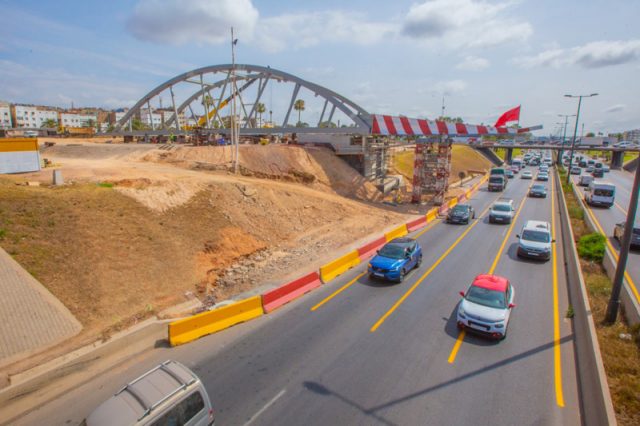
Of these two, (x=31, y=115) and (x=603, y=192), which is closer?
(x=603, y=192)

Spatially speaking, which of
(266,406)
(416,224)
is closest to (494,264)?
(416,224)

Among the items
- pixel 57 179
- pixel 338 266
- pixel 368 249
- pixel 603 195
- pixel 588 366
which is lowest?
pixel 338 266

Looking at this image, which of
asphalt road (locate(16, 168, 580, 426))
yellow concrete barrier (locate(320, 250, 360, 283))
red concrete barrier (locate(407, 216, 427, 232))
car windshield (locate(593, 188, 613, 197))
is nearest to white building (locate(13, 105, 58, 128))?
red concrete barrier (locate(407, 216, 427, 232))

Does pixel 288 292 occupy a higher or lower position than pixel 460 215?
lower

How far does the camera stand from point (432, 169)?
38.1 meters

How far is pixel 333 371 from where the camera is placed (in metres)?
9.84

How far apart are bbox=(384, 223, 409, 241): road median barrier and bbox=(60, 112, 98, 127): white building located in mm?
170681

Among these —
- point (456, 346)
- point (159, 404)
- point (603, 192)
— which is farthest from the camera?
point (603, 192)

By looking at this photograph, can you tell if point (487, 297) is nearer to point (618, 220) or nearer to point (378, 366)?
point (378, 366)

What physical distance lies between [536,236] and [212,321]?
18.2m

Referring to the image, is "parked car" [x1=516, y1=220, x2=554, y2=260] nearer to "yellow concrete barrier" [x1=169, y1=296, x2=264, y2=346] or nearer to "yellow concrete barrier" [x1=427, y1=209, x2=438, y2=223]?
"yellow concrete barrier" [x1=427, y1=209, x2=438, y2=223]

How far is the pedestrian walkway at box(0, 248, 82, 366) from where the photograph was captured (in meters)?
10.6

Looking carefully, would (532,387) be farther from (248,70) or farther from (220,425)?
(248,70)

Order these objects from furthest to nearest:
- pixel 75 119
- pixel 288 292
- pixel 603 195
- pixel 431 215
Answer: pixel 75 119 < pixel 603 195 < pixel 431 215 < pixel 288 292
